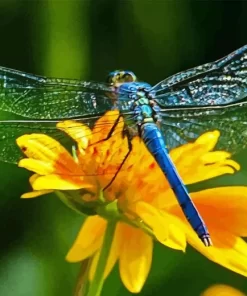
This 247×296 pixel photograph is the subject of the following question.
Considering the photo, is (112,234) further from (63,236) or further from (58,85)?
(63,236)

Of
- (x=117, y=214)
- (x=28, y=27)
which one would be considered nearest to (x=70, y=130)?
(x=117, y=214)

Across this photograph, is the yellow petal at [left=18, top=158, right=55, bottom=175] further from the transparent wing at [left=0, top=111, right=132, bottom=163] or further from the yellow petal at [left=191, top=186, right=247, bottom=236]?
the yellow petal at [left=191, top=186, right=247, bottom=236]

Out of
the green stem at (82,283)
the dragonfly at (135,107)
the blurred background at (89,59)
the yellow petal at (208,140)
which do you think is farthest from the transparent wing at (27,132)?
the blurred background at (89,59)

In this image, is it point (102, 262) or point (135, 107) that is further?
point (135, 107)

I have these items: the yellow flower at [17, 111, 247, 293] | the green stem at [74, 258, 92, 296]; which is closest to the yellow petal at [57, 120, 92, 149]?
the yellow flower at [17, 111, 247, 293]

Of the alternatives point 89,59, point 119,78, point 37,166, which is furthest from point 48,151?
point 89,59

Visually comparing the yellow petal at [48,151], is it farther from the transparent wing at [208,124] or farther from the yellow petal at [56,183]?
the transparent wing at [208,124]

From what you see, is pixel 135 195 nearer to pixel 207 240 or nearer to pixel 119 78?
pixel 207 240
